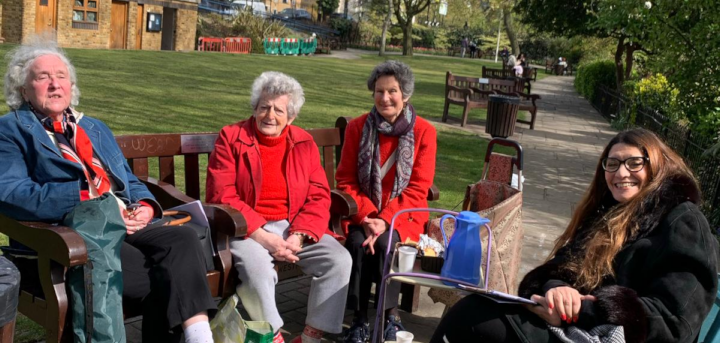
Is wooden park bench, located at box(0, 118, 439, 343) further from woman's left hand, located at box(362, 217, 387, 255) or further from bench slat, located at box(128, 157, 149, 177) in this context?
woman's left hand, located at box(362, 217, 387, 255)

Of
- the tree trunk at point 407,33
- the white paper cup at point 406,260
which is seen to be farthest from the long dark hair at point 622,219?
the tree trunk at point 407,33

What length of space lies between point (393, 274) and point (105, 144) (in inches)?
63.0

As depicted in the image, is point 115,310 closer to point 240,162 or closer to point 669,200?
point 240,162

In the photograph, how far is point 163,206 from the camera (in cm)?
418

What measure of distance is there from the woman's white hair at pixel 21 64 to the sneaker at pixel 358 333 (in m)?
1.95

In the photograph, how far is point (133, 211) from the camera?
3.67 metres

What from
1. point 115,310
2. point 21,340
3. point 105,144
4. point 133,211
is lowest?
point 21,340

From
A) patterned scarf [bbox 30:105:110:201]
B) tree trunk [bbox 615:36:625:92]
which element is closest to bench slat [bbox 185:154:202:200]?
patterned scarf [bbox 30:105:110:201]

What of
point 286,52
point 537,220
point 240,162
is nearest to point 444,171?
point 537,220

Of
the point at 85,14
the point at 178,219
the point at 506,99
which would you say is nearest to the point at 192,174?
the point at 178,219

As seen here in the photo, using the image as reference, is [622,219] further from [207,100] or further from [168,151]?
[207,100]

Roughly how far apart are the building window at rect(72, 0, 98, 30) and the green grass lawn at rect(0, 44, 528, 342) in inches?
266

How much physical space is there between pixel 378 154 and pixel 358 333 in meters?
1.14

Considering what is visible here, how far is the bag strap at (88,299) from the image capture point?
3057 millimetres
